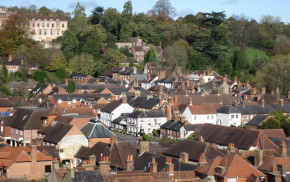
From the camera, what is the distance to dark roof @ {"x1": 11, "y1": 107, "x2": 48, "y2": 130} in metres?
50.6

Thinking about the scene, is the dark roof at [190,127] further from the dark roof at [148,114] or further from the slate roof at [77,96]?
the slate roof at [77,96]

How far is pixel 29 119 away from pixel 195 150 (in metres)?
18.9

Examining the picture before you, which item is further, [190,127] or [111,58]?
[111,58]

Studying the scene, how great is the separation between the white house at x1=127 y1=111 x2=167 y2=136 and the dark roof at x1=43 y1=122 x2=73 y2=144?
43.0ft

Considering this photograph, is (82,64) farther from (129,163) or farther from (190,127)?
(129,163)

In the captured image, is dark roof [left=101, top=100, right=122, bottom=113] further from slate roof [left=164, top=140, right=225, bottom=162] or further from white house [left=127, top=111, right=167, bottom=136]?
slate roof [left=164, top=140, right=225, bottom=162]

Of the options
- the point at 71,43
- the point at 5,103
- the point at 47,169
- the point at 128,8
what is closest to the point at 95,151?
the point at 47,169

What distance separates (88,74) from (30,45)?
10.5 metres

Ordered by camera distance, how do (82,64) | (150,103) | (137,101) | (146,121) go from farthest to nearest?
(82,64)
(137,101)
(150,103)
(146,121)

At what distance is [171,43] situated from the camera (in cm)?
9919

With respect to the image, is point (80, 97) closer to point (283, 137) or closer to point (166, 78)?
point (166, 78)

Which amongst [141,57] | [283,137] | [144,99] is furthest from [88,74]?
[283,137]

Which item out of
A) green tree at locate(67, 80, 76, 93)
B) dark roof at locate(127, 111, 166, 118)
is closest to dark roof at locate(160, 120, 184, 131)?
dark roof at locate(127, 111, 166, 118)

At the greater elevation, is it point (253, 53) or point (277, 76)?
point (253, 53)
